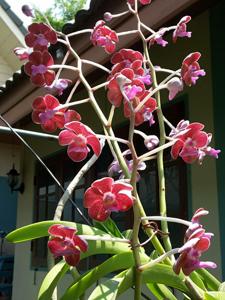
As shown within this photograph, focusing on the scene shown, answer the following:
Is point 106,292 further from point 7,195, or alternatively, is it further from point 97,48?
point 7,195

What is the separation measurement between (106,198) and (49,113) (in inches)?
10.1

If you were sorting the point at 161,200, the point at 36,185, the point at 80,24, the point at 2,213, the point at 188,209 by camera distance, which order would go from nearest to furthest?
the point at 161,200 < the point at 80,24 < the point at 188,209 < the point at 36,185 < the point at 2,213

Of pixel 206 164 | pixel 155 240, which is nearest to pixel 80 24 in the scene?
pixel 206 164

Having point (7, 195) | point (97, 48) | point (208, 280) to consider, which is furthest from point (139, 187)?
point (7, 195)

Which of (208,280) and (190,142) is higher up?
(190,142)

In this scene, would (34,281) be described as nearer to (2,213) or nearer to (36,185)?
(36,185)

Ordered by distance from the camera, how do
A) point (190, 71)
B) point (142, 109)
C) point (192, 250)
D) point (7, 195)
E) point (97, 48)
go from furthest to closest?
point (7, 195), point (97, 48), point (190, 71), point (142, 109), point (192, 250)

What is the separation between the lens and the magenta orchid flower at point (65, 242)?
73cm

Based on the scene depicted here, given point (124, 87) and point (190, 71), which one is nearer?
point (124, 87)

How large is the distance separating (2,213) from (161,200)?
7.68 m

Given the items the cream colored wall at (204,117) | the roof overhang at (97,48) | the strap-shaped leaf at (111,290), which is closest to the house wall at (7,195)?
the roof overhang at (97,48)

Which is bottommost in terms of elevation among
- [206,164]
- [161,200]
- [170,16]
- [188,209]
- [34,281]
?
[34,281]

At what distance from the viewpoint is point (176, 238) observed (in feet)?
10.0

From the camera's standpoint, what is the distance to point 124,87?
80 cm
